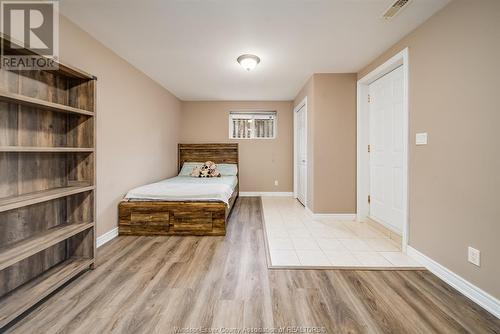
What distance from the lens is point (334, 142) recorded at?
338 cm

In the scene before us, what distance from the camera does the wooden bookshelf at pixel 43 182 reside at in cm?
143

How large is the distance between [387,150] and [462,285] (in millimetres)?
1603

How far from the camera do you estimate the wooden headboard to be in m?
5.10

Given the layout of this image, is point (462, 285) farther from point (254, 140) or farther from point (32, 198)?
point (254, 140)

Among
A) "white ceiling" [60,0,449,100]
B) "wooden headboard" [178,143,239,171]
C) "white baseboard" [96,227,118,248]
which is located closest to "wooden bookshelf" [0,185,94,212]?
"white baseboard" [96,227,118,248]

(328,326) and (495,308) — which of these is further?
(495,308)

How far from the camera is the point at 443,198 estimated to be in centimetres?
184

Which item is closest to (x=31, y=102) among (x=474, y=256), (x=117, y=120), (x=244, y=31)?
(x=117, y=120)

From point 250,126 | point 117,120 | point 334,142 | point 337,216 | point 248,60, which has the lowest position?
point 337,216

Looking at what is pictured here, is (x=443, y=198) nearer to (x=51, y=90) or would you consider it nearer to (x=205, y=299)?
(x=205, y=299)

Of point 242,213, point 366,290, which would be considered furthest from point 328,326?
point 242,213

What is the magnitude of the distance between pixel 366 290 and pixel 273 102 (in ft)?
14.3

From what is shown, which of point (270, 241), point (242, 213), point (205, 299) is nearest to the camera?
point (205, 299)

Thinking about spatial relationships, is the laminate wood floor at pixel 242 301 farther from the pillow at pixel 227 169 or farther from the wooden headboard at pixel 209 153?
the wooden headboard at pixel 209 153
